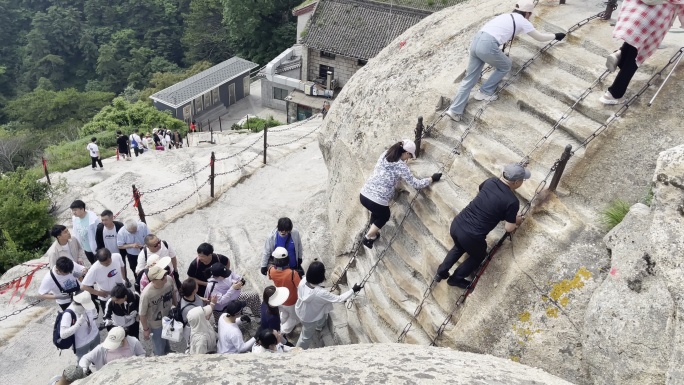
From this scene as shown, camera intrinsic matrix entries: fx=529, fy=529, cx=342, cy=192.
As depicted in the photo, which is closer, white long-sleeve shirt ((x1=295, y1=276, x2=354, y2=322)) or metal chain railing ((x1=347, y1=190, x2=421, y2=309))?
white long-sleeve shirt ((x1=295, y1=276, x2=354, y2=322))

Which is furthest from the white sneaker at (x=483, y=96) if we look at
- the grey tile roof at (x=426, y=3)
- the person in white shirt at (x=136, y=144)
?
the grey tile roof at (x=426, y=3)

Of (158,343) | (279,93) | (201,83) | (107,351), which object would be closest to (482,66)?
(158,343)

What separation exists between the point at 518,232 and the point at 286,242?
283 cm

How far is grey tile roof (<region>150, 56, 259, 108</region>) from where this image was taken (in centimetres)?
3078

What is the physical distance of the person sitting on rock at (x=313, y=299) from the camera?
18.8 ft

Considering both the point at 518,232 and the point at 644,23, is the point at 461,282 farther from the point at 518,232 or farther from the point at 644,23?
the point at 644,23

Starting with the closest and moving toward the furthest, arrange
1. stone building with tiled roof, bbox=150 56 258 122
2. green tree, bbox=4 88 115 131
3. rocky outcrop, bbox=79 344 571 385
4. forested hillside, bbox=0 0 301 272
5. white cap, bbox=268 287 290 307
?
1. rocky outcrop, bbox=79 344 571 385
2. white cap, bbox=268 287 290 307
3. stone building with tiled roof, bbox=150 56 258 122
4. forested hillside, bbox=0 0 301 272
5. green tree, bbox=4 88 115 131

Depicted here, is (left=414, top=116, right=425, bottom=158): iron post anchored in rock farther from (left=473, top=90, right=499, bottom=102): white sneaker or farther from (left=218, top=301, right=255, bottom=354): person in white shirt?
(left=218, top=301, right=255, bottom=354): person in white shirt

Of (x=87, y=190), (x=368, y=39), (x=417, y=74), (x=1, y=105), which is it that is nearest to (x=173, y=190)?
(x=87, y=190)

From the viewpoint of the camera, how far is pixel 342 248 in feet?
24.8

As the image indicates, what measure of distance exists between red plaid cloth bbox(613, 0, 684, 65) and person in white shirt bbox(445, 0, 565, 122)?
1.08 m

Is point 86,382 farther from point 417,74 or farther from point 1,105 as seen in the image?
point 1,105

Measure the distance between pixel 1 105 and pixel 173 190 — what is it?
131ft

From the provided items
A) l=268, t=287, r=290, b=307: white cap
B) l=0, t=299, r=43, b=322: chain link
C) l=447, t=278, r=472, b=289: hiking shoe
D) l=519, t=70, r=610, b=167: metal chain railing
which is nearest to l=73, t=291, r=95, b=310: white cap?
l=268, t=287, r=290, b=307: white cap
